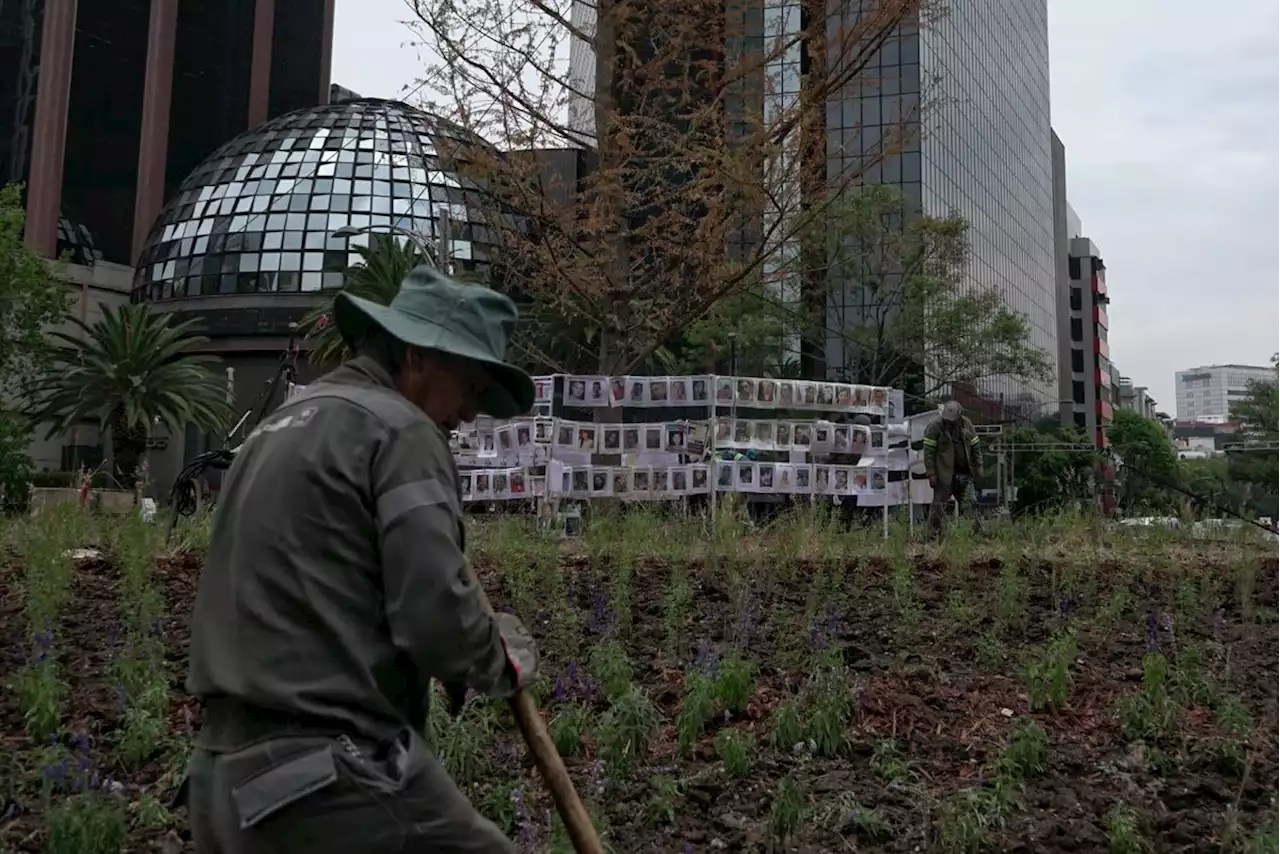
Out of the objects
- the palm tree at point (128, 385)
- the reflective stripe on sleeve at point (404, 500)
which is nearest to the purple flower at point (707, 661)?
the reflective stripe on sleeve at point (404, 500)

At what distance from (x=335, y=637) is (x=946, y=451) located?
→ 10.8 metres

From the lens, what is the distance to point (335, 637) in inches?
71.1

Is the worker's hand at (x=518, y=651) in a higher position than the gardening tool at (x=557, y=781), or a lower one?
higher

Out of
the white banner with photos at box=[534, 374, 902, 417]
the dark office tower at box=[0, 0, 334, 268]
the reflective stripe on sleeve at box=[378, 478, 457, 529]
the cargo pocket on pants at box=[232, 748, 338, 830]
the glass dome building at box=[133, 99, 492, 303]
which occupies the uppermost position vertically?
the dark office tower at box=[0, 0, 334, 268]

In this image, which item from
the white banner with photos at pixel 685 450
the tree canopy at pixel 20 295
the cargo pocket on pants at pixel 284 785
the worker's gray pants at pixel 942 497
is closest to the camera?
the cargo pocket on pants at pixel 284 785

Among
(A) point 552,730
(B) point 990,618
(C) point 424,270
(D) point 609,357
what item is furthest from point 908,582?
(C) point 424,270

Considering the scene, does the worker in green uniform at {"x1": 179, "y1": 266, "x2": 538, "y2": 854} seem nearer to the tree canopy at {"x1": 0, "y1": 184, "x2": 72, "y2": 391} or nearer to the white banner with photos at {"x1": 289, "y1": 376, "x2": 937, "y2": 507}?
the white banner with photos at {"x1": 289, "y1": 376, "x2": 937, "y2": 507}

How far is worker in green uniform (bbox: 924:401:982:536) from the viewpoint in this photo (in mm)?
11664

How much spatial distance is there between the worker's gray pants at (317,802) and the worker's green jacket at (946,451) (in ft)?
34.2

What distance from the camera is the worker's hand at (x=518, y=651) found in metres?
2.04

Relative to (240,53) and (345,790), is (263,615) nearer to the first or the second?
(345,790)

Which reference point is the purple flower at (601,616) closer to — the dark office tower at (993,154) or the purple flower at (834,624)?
the purple flower at (834,624)

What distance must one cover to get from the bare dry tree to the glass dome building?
130 feet

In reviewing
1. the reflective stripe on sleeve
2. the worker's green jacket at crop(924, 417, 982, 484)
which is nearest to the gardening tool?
the reflective stripe on sleeve
